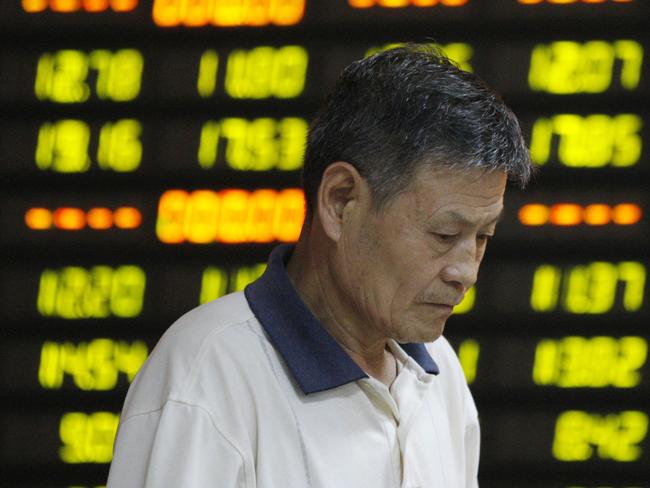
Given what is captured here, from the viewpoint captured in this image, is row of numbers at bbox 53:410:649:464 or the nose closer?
the nose

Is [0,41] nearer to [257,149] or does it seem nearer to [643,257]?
[257,149]

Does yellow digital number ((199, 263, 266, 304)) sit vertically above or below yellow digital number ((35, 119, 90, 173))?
below

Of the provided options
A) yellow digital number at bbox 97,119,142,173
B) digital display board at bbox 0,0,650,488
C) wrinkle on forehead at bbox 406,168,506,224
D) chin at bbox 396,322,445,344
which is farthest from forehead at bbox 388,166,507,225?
yellow digital number at bbox 97,119,142,173

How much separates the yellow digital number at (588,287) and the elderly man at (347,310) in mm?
1300

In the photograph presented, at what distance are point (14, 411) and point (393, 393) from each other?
58.3 inches

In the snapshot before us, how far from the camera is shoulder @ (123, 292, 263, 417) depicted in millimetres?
1066

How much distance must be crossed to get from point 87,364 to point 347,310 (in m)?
1.43

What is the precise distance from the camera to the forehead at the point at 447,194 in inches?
43.6

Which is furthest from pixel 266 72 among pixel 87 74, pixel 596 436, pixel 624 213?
pixel 596 436

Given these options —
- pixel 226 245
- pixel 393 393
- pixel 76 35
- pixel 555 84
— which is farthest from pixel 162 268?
pixel 393 393

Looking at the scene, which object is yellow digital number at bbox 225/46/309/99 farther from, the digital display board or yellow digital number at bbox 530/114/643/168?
yellow digital number at bbox 530/114/643/168

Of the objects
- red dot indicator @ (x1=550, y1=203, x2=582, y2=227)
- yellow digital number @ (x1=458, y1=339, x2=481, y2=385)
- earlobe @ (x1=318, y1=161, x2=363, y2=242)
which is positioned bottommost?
yellow digital number @ (x1=458, y1=339, x2=481, y2=385)

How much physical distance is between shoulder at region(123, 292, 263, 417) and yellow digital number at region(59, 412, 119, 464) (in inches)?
56.7

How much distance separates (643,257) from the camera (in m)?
Answer: 2.46
